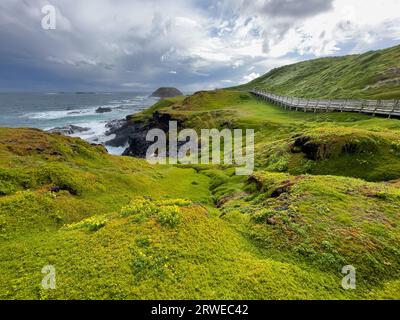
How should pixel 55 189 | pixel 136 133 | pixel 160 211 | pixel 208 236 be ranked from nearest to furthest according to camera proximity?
pixel 208 236 < pixel 160 211 < pixel 55 189 < pixel 136 133

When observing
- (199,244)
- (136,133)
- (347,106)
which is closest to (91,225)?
(199,244)

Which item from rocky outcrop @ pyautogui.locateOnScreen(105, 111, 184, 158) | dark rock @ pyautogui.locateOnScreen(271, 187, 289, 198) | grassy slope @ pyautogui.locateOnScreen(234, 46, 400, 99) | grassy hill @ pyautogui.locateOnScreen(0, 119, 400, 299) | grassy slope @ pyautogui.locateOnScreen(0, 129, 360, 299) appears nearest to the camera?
grassy slope @ pyautogui.locateOnScreen(0, 129, 360, 299)

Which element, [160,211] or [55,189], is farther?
[55,189]

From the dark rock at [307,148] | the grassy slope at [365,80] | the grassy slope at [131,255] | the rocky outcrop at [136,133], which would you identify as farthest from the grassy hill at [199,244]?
the grassy slope at [365,80]

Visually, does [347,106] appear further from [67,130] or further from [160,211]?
[67,130]

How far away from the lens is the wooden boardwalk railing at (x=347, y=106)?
132 ft

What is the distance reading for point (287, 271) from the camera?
991 centimetres

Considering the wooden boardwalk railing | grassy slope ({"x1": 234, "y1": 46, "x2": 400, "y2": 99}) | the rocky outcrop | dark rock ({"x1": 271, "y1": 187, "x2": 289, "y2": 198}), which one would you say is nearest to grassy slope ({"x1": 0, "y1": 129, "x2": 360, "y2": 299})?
dark rock ({"x1": 271, "y1": 187, "x2": 289, "y2": 198})

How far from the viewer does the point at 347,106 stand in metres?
52.8

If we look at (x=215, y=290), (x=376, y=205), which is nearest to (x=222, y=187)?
A: (x=376, y=205)

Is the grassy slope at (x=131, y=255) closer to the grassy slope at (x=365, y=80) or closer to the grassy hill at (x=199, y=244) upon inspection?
the grassy hill at (x=199, y=244)

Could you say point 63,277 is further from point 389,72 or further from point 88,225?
point 389,72

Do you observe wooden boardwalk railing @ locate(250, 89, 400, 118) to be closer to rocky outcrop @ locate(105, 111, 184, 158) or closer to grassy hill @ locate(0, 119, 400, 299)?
grassy hill @ locate(0, 119, 400, 299)

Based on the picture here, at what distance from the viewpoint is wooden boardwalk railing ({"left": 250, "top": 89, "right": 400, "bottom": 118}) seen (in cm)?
4031
